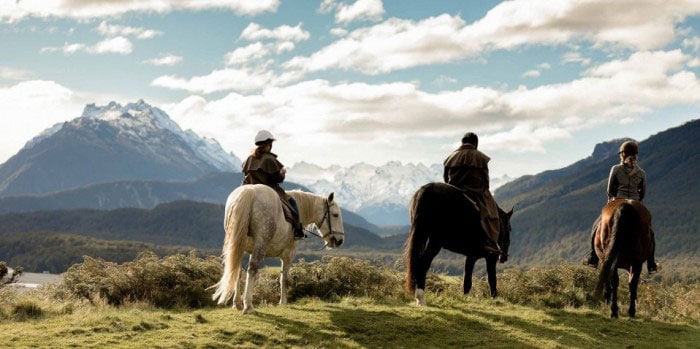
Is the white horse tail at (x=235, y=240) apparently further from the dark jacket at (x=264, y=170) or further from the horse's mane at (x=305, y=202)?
the horse's mane at (x=305, y=202)

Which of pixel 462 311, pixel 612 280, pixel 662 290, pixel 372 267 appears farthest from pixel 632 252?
pixel 372 267

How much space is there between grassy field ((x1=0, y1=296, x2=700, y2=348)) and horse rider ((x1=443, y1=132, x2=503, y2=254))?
186 cm

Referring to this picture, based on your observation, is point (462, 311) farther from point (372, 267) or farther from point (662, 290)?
point (662, 290)

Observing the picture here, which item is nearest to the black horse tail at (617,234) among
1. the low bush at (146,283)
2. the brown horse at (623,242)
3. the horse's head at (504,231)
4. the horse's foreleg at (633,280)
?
the brown horse at (623,242)

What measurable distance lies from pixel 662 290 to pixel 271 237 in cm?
1274

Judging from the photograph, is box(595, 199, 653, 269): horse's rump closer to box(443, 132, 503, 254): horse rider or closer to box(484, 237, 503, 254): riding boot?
box(484, 237, 503, 254): riding boot

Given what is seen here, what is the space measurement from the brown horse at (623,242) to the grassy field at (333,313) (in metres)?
0.92

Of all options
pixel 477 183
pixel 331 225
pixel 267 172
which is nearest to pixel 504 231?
pixel 477 183

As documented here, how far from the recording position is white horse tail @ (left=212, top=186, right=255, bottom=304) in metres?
12.6

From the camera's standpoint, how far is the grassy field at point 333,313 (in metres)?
10.5

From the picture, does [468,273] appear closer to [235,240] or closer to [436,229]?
[436,229]

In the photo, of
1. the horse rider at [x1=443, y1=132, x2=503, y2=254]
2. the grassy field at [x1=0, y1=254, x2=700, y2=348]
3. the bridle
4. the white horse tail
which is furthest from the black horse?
the white horse tail

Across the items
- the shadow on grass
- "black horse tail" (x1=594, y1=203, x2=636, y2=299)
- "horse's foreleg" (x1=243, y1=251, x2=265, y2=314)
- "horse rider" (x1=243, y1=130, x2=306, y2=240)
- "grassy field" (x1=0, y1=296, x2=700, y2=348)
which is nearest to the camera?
"grassy field" (x1=0, y1=296, x2=700, y2=348)

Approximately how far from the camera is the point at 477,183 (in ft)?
48.4
